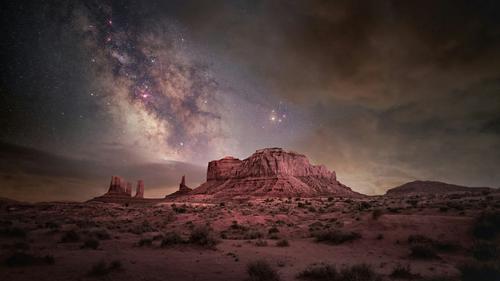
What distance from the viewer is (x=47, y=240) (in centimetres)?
1554

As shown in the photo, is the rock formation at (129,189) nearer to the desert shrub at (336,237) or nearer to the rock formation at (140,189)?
the rock formation at (140,189)

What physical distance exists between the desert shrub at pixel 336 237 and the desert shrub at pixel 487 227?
6.21m

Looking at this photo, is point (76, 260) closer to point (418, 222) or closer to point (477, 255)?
point (477, 255)

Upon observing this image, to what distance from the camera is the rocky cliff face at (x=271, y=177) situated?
9075cm

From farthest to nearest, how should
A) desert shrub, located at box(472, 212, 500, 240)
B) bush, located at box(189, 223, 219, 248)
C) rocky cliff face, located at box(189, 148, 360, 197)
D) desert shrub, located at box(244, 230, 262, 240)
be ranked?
rocky cliff face, located at box(189, 148, 360, 197) < desert shrub, located at box(244, 230, 262, 240) < desert shrub, located at box(472, 212, 500, 240) < bush, located at box(189, 223, 219, 248)

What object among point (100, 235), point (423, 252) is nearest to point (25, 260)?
point (100, 235)

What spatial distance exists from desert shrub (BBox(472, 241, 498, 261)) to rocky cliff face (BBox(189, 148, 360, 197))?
232 feet

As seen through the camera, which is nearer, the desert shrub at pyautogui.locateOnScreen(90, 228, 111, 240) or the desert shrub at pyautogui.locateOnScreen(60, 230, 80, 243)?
the desert shrub at pyautogui.locateOnScreen(60, 230, 80, 243)

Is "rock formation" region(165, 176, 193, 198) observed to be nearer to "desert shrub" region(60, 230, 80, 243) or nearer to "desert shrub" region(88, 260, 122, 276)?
"desert shrub" region(60, 230, 80, 243)

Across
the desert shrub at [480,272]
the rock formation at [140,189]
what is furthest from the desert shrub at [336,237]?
the rock formation at [140,189]

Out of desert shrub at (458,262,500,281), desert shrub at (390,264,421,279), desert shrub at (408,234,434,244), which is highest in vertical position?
desert shrub at (408,234,434,244)

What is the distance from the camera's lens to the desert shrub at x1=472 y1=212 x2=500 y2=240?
1505 cm

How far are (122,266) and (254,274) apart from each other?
4.71 m

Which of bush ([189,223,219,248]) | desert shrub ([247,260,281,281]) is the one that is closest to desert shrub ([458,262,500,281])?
desert shrub ([247,260,281,281])
